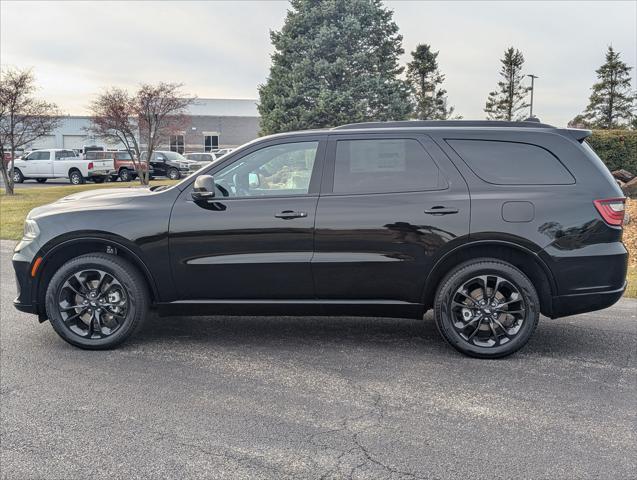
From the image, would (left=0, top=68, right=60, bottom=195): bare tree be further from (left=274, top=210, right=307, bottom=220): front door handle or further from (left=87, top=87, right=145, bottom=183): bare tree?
(left=274, top=210, right=307, bottom=220): front door handle

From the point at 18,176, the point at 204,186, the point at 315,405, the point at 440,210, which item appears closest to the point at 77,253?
the point at 204,186

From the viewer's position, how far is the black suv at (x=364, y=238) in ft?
15.4

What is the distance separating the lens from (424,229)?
4707 mm

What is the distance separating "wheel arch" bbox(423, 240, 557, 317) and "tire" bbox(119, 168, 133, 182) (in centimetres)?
3141

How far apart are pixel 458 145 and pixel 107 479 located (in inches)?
138

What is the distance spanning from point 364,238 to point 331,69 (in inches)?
551

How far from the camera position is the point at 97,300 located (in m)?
4.94

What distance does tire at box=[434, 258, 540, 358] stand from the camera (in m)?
4.70

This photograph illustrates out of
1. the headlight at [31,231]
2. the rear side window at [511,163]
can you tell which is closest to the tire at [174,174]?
the headlight at [31,231]

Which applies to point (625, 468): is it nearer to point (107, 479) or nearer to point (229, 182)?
point (107, 479)

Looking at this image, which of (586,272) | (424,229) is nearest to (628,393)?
(586,272)

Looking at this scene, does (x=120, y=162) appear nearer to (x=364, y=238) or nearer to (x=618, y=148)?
(x=618, y=148)

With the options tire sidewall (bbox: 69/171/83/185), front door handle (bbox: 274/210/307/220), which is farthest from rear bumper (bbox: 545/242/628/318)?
tire sidewall (bbox: 69/171/83/185)

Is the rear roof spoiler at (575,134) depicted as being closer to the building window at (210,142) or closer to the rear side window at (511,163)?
the rear side window at (511,163)
